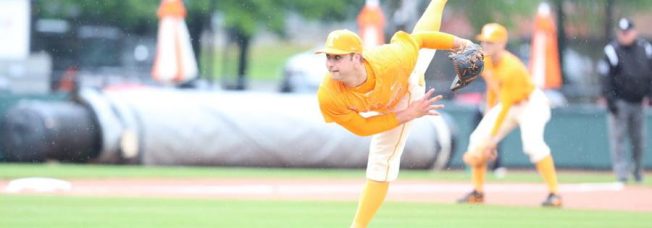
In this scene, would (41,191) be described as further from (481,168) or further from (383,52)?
(383,52)

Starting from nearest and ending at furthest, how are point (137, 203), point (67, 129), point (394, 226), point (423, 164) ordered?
point (394, 226) < point (137, 203) < point (67, 129) < point (423, 164)

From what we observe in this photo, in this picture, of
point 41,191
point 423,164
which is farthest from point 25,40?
point 41,191

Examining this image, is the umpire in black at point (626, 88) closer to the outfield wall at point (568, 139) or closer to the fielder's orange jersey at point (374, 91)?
the outfield wall at point (568, 139)

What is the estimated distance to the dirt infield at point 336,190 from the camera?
1534cm

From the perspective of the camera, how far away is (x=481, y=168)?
1455 centimetres

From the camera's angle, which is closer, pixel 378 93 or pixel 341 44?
pixel 341 44

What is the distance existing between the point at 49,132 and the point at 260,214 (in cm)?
818

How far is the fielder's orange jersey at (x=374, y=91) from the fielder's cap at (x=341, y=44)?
0.92ft

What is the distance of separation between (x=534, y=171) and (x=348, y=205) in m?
9.55

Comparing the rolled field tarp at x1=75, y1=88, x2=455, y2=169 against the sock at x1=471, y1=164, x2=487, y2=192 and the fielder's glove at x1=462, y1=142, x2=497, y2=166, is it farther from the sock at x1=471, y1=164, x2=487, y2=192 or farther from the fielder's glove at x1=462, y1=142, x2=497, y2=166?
the fielder's glove at x1=462, y1=142, x2=497, y2=166

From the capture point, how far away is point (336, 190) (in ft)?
55.5

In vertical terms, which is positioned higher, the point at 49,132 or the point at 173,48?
the point at 173,48

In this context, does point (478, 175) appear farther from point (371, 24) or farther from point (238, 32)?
point (238, 32)

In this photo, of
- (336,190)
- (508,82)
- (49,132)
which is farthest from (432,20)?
(49,132)
